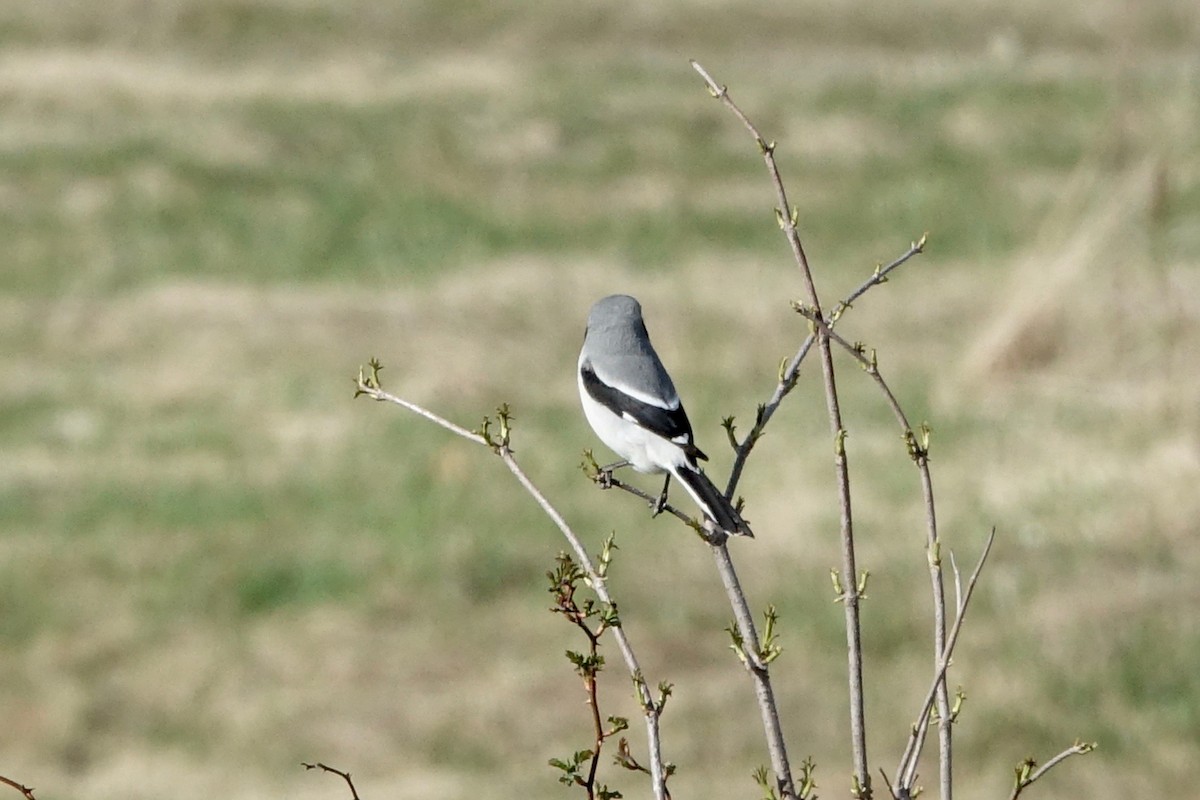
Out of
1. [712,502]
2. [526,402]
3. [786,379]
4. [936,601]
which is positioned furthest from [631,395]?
[526,402]

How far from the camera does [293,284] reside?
20.4 m

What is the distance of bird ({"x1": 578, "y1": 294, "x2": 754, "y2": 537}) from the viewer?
425 cm

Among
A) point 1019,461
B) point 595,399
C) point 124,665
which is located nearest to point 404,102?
point 1019,461

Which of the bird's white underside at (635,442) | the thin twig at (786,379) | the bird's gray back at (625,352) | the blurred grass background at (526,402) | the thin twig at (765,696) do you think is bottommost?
the thin twig at (765,696)

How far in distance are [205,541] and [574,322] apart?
693 centimetres

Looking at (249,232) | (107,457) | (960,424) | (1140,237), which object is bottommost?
(107,457)

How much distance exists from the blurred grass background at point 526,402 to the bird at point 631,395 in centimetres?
561

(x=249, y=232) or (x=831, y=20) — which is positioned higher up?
(x=831, y=20)

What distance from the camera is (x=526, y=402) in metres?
16.8

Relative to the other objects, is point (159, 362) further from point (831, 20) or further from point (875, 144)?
point (831, 20)

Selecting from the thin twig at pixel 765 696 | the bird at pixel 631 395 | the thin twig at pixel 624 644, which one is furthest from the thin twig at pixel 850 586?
the bird at pixel 631 395

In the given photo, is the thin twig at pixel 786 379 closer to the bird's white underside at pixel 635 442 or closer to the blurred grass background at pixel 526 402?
the bird's white underside at pixel 635 442

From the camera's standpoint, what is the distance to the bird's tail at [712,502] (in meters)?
3.07

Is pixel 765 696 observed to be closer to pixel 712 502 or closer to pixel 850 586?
pixel 850 586
